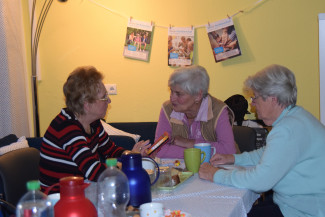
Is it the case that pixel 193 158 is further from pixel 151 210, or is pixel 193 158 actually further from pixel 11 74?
pixel 11 74

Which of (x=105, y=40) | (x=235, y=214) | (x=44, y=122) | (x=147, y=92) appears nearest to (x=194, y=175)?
(x=235, y=214)

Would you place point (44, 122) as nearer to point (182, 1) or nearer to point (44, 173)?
point (182, 1)

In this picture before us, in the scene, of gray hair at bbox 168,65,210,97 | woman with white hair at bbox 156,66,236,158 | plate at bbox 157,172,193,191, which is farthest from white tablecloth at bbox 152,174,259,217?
gray hair at bbox 168,65,210,97

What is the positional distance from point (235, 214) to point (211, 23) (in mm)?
2418

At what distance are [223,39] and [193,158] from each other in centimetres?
191

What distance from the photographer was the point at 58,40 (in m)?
3.89

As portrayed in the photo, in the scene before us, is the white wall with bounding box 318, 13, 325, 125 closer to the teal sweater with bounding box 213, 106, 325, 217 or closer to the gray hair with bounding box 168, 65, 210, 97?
the gray hair with bounding box 168, 65, 210, 97

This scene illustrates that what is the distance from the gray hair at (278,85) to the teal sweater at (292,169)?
68 millimetres

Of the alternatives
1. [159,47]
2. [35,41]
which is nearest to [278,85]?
[159,47]

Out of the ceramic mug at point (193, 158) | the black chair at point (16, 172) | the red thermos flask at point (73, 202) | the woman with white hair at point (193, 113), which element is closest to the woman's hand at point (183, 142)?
the woman with white hair at point (193, 113)

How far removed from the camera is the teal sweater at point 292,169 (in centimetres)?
140

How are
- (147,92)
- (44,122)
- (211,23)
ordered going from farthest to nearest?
1. (44,122)
2. (147,92)
3. (211,23)

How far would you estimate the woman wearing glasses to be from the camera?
1.62 m

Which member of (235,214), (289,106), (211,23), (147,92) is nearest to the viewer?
(235,214)
